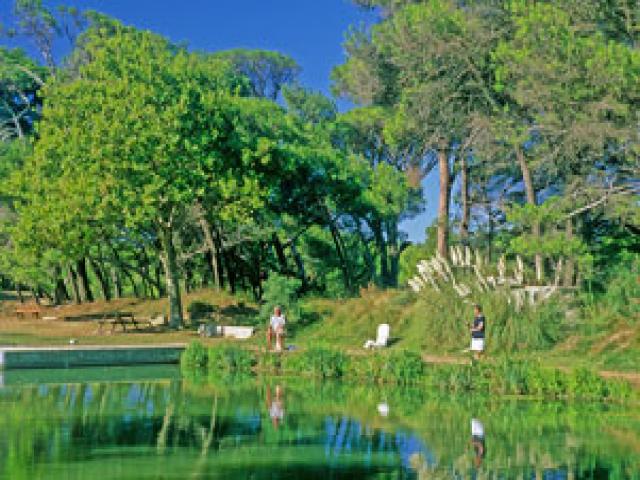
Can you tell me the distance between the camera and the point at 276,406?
20.9m

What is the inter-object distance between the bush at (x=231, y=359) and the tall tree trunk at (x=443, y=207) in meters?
11.9

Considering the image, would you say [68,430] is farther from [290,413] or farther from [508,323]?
[508,323]

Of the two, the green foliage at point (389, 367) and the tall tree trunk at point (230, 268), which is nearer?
the green foliage at point (389, 367)

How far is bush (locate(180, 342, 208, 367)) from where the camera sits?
30516mm

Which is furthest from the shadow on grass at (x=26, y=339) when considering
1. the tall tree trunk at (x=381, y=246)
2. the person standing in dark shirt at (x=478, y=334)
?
the tall tree trunk at (x=381, y=246)

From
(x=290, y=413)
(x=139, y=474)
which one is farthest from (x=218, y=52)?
(x=139, y=474)

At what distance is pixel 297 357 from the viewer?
90.7 feet

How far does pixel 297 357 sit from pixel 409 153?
24.8m

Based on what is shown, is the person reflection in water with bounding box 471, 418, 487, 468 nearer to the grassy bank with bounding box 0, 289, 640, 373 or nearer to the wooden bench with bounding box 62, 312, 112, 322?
the grassy bank with bounding box 0, 289, 640, 373

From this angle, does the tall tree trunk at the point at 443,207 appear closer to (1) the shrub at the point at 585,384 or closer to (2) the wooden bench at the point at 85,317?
(2) the wooden bench at the point at 85,317

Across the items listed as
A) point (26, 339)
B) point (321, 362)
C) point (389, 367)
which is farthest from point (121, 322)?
point (389, 367)

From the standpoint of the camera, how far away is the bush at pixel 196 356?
30.5 m

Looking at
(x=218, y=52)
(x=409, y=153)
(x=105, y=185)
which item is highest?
(x=218, y=52)

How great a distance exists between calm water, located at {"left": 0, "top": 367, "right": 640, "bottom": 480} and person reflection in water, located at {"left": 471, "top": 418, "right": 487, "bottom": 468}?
0.02 metres
